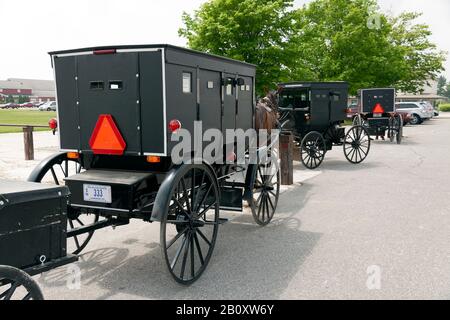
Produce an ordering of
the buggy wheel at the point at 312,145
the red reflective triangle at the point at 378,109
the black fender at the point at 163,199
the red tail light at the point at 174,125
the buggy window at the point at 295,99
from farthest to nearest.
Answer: the red reflective triangle at the point at 378,109
the buggy window at the point at 295,99
the buggy wheel at the point at 312,145
the red tail light at the point at 174,125
the black fender at the point at 163,199

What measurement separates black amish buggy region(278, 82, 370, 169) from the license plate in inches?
346

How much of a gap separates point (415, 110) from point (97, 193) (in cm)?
3762

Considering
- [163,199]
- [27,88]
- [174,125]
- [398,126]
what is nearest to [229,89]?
[174,125]

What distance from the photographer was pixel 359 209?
26.1ft

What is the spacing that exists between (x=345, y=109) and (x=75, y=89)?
392 inches

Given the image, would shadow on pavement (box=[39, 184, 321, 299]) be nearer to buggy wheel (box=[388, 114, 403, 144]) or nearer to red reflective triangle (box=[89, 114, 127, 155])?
red reflective triangle (box=[89, 114, 127, 155])

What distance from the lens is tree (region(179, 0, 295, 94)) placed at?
24.4 meters

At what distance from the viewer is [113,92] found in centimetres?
467

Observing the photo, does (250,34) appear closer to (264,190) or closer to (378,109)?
(378,109)

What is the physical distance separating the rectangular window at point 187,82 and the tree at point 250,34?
64.2 feet

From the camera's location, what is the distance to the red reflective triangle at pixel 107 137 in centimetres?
468

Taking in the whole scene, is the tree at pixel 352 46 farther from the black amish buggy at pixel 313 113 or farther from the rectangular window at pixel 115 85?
the rectangular window at pixel 115 85

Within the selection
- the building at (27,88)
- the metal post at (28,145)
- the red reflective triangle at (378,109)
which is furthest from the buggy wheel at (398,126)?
the building at (27,88)
